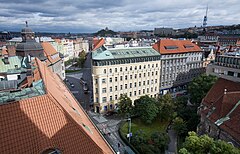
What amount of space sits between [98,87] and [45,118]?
1705 inches

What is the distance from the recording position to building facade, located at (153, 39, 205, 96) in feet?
241

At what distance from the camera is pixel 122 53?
202 ft

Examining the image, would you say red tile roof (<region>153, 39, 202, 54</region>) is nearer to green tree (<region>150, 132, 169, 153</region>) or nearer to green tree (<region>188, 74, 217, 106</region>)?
green tree (<region>188, 74, 217, 106</region>)

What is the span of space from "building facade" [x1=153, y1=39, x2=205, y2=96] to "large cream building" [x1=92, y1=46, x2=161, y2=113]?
594 centimetres

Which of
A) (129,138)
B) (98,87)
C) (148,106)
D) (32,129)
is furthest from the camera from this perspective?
(98,87)

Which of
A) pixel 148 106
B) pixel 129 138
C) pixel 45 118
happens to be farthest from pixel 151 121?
pixel 45 118

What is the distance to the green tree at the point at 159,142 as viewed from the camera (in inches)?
1475

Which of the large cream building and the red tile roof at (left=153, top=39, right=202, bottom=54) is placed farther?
the red tile roof at (left=153, top=39, right=202, bottom=54)

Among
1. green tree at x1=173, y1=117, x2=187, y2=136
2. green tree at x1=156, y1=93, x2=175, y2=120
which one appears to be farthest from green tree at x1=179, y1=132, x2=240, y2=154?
green tree at x1=156, y1=93, x2=175, y2=120

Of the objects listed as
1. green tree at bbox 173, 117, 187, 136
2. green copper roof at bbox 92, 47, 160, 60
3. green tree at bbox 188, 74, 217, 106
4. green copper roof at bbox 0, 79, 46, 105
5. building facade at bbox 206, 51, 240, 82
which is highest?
green copper roof at bbox 92, 47, 160, 60

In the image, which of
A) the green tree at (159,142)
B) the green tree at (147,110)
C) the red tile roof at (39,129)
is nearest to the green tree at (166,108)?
the green tree at (147,110)

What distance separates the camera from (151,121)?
51.4 meters

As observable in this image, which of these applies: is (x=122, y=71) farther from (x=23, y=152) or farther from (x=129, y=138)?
A: (x=23, y=152)

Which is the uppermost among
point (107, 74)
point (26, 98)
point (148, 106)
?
point (26, 98)
